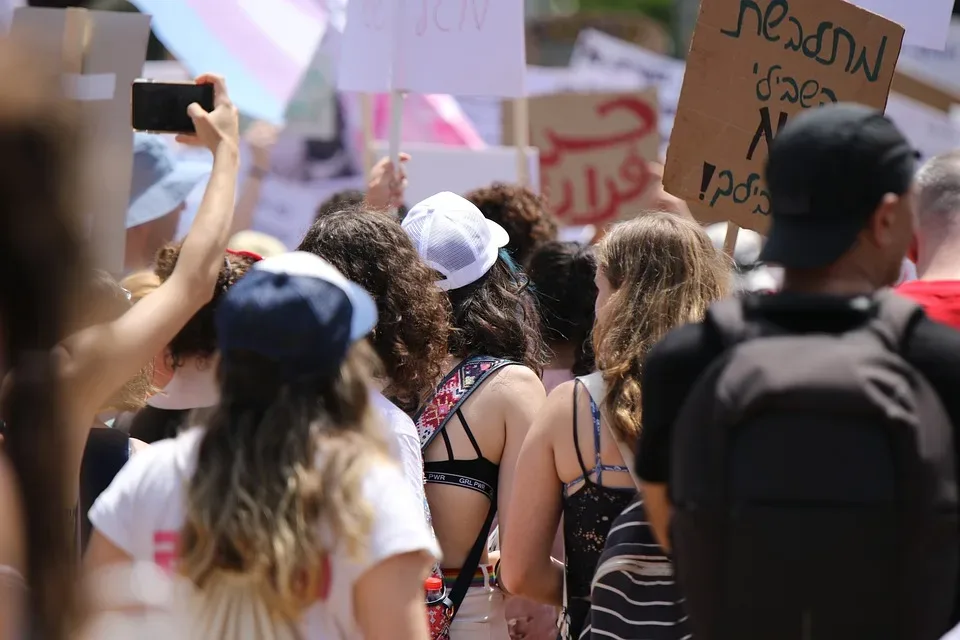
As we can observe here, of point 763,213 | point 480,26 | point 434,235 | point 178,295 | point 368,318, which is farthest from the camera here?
point 480,26

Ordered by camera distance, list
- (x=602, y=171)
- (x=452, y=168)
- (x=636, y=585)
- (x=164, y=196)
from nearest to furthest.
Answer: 1. (x=636, y=585)
2. (x=164, y=196)
3. (x=452, y=168)
4. (x=602, y=171)

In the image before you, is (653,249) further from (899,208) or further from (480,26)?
(480,26)

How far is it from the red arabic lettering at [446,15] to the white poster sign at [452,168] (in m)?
1.16

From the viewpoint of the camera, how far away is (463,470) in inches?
115

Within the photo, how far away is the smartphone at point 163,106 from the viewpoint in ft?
9.64

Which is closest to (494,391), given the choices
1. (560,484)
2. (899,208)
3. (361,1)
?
(560,484)

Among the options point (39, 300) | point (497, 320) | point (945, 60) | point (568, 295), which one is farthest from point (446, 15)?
point (945, 60)

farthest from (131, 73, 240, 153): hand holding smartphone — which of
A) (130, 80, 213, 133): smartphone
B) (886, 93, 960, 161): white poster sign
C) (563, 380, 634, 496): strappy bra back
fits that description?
(886, 93, 960, 161): white poster sign

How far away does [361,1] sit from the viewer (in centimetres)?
497

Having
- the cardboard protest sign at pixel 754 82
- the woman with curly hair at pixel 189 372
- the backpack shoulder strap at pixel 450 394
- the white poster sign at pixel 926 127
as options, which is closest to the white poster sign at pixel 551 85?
the white poster sign at pixel 926 127

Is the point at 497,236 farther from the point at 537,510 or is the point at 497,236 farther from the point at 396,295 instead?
the point at 537,510

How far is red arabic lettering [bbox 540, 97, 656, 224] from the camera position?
7211 millimetres

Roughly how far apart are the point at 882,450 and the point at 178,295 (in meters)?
1.11

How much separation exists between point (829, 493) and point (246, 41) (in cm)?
444
